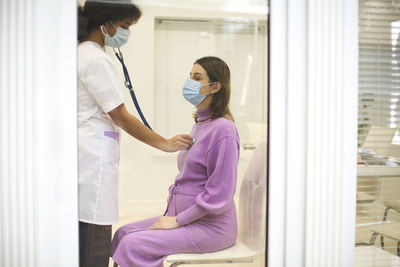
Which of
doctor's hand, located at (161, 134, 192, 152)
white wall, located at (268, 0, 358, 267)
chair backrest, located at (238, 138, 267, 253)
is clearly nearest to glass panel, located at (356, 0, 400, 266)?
white wall, located at (268, 0, 358, 267)

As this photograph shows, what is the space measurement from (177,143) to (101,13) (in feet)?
1.46

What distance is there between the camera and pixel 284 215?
98 cm

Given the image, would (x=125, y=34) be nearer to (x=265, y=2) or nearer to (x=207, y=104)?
(x=207, y=104)

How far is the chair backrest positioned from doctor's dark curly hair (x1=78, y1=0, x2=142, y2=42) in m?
0.56

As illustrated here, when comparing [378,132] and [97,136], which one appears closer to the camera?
[97,136]

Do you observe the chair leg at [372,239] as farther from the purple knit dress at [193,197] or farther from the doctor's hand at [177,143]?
the doctor's hand at [177,143]

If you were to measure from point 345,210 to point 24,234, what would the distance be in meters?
0.94

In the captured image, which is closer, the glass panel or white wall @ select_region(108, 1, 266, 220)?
white wall @ select_region(108, 1, 266, 220)

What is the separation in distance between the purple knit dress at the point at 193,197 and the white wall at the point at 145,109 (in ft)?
0.17

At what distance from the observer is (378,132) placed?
1.06 m

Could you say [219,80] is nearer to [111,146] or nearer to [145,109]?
[145,109]

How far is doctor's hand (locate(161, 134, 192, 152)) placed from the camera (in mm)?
960

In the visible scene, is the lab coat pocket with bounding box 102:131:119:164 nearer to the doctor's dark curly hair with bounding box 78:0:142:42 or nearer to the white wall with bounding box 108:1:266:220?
the white wall with bounding box 108:1:266:220

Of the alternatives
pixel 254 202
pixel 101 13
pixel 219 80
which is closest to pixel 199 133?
pixel 219 80
